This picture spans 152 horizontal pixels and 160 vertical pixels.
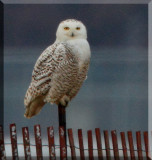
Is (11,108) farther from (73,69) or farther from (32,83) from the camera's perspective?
(73,69)

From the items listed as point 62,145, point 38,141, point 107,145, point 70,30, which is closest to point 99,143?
point 107,145

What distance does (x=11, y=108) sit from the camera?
5.04 feet

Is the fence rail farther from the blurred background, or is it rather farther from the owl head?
the owl head

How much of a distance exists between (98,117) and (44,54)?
0.44 m

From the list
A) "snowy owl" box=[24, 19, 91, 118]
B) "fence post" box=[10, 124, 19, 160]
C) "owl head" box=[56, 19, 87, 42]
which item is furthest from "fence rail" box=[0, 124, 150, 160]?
"owl head" box=[56, 19, 87, 42]

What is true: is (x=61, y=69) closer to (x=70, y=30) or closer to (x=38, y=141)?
(x=70, y=30)

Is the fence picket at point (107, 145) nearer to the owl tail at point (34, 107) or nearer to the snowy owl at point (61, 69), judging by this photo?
the snowy owl at point (61, 69)

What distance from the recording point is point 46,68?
5.09 ft

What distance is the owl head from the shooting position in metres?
1.50

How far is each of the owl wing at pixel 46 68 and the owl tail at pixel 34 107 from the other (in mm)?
17

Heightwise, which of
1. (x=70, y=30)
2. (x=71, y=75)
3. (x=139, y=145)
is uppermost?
(x=70, y=30)

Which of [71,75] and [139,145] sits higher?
[71,75]

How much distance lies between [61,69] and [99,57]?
209 mm

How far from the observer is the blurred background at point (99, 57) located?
59.3 inches
